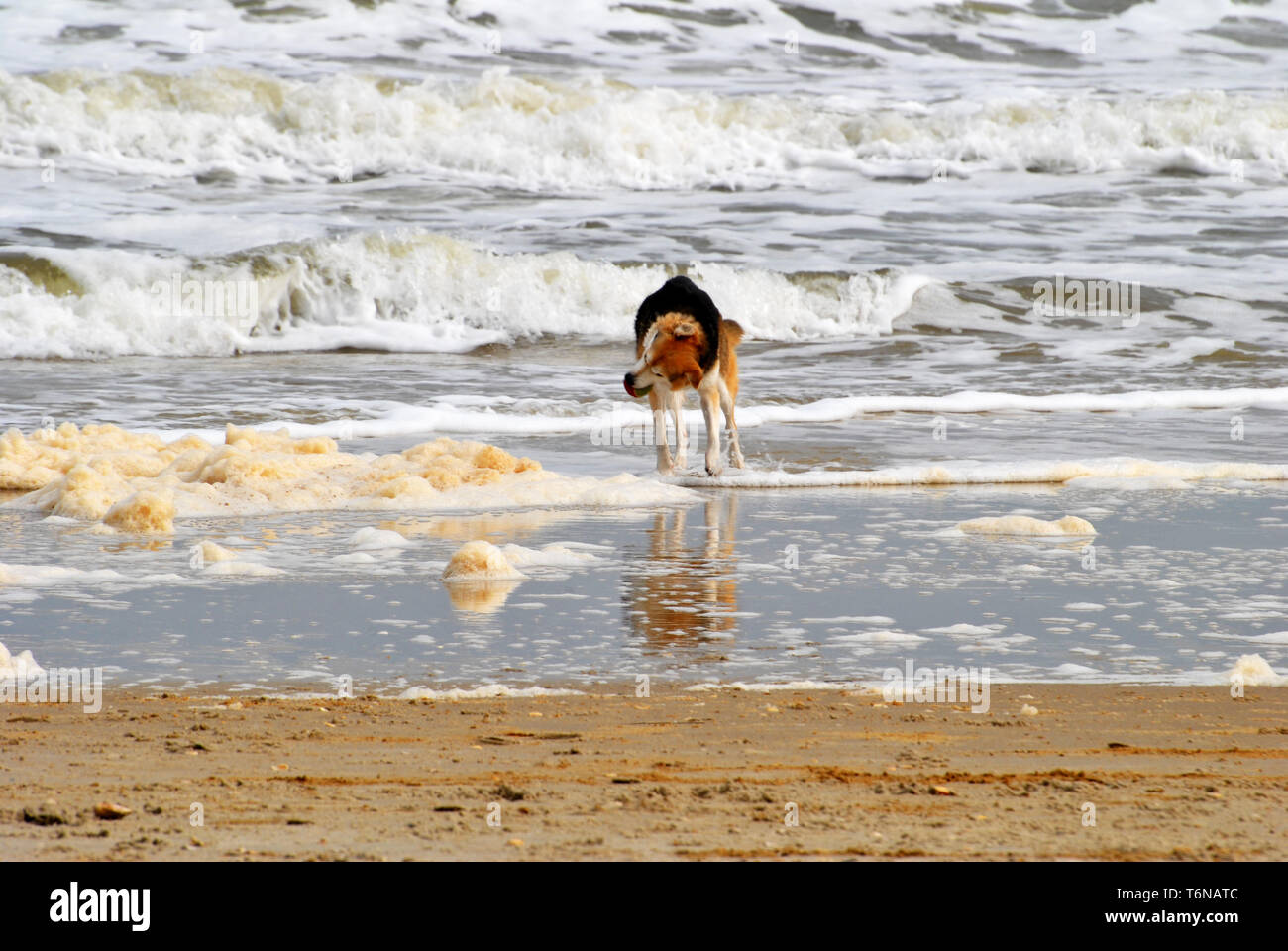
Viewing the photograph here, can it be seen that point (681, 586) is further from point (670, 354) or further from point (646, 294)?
point (646, 294)

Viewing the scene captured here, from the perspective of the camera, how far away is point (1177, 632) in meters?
5.28

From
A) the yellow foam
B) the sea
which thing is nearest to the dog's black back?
the sea

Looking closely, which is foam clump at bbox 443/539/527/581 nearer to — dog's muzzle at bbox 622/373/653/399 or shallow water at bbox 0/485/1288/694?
shallow water at bbox 0/485/1288/694

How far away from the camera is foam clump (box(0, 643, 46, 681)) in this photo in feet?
14.7

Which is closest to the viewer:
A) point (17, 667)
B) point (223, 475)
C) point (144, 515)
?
point (17, 667)

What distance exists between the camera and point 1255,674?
467 cm

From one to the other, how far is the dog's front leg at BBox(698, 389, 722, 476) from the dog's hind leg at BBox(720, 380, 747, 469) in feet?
0.68

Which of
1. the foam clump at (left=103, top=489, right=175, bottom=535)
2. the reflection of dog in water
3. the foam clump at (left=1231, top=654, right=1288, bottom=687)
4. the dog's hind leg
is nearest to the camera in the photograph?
the foam clump at (left=1231, top=654, right=1288, bottom=687)

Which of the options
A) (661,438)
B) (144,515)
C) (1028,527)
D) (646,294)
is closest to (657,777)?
(1028,527)

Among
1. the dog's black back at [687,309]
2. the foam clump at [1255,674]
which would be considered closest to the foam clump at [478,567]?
the foam clump at [1255,674]

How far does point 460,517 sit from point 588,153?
804 inches

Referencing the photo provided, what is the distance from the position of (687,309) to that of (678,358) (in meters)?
0.30

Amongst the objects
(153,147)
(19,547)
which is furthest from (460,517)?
(153,147)

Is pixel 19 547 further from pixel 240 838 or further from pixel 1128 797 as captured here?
pixel 1128 797
